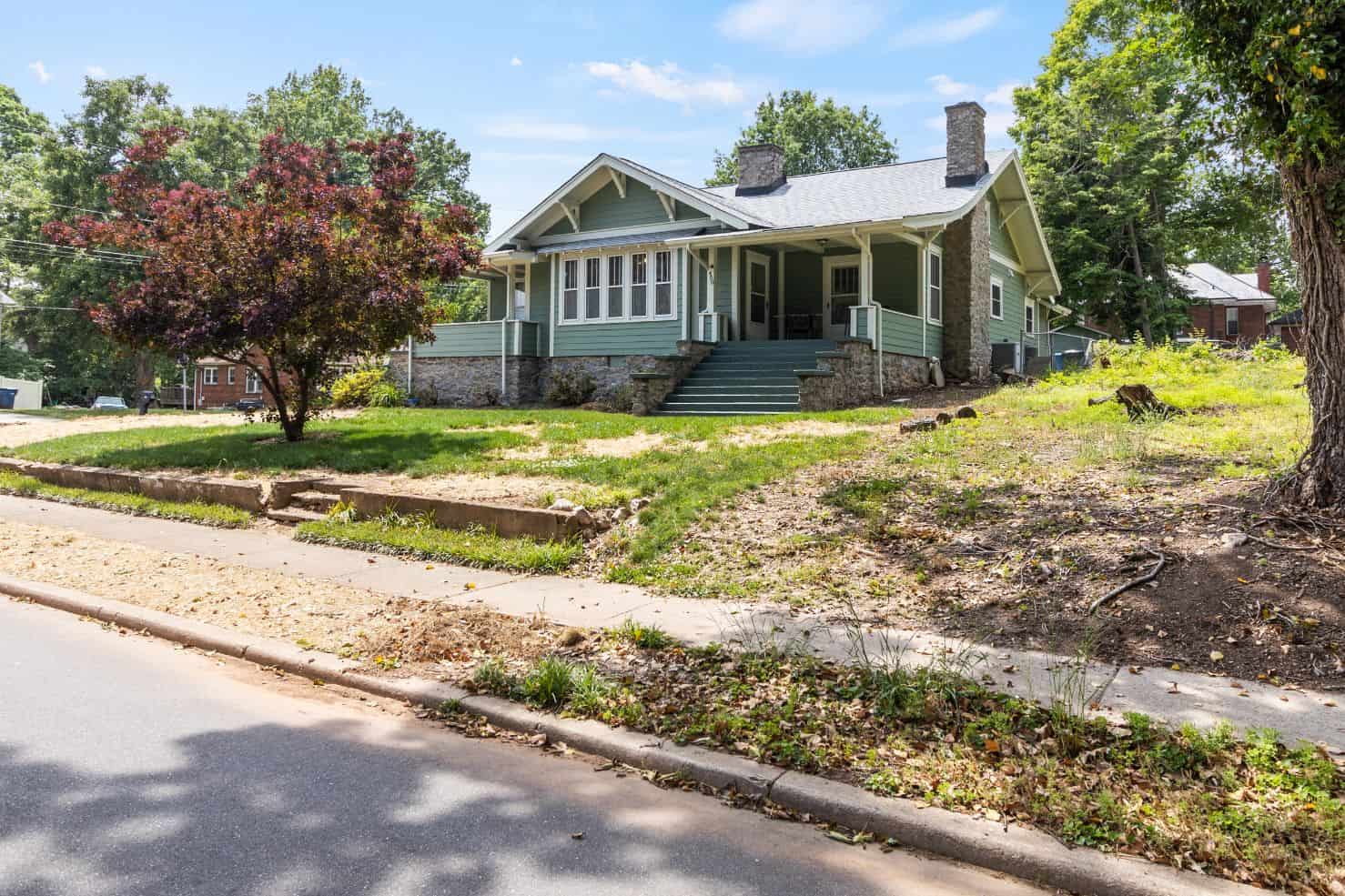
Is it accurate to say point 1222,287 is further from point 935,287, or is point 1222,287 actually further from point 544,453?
point 544,453

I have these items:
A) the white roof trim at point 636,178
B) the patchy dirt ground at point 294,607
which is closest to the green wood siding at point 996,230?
the white roof trim at point 636,178

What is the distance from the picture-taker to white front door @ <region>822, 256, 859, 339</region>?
75.5 ft

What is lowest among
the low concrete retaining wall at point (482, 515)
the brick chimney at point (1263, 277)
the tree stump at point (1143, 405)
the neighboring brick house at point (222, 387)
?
the low concrete retaining wall at point (482, 515)

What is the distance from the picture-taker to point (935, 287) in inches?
899

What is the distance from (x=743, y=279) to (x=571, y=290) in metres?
4.57

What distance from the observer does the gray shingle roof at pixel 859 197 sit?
821 inches

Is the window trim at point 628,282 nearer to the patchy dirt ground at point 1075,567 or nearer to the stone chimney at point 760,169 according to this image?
the stone chimney at point 760,169

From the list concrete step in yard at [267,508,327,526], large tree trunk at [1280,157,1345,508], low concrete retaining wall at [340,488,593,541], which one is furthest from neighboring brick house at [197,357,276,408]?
large tree trunk at [1280,157,1345,508]

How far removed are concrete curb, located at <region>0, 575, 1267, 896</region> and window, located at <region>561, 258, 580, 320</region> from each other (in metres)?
18.6

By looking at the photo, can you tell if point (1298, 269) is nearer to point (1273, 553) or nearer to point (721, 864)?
point (1273, 553)

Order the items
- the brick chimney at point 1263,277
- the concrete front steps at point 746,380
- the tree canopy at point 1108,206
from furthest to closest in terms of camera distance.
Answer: the brick chimney at point 1263,277 → the tree canopy at point 1108,206 → the concrete front steps at point 746,380

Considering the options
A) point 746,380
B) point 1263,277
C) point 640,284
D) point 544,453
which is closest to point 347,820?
point 544,453

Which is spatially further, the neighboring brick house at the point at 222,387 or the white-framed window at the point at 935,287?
the neighboring brick house at the point at 222,387

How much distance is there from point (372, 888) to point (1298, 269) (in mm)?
7147
